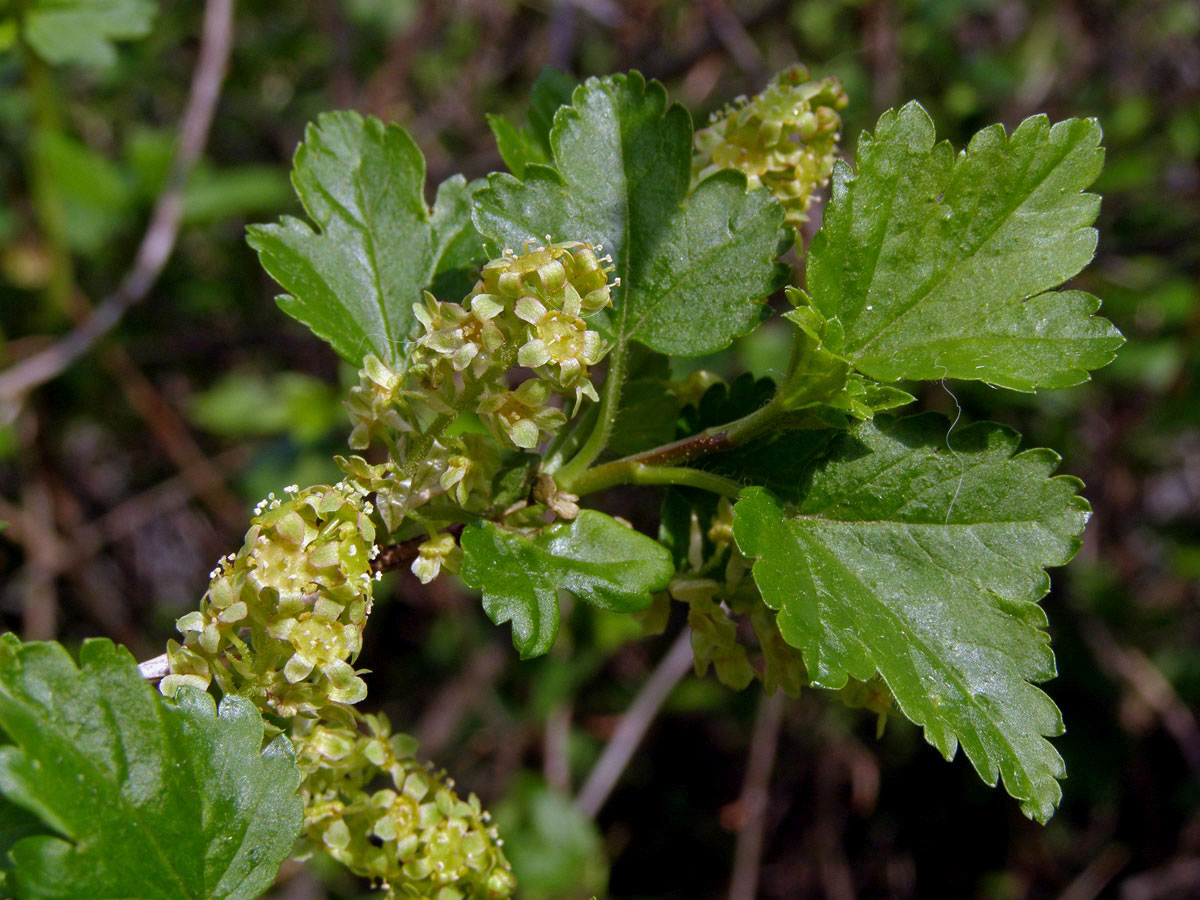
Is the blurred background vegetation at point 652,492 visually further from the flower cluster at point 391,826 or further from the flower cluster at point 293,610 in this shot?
the flower cluster at point 293,610

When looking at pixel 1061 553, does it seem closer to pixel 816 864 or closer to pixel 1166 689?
pixel 1166 689

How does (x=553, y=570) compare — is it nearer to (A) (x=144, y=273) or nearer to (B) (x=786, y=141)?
(B) (x=786, y=141)

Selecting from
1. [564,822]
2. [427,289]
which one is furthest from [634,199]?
[564,822]

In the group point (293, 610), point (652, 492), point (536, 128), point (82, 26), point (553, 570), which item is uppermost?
point (82, 26)

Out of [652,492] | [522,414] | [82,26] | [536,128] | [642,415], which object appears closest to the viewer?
[522,414]

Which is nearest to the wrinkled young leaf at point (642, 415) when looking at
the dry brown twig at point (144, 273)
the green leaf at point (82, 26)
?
the green leaf at point (82, 26)

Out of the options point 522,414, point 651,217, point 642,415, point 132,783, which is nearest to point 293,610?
point 132,783
